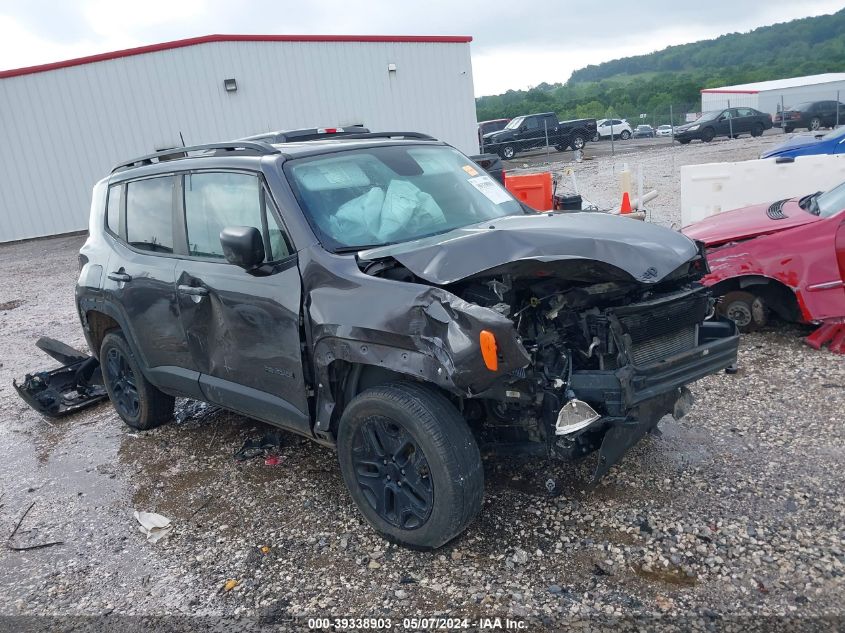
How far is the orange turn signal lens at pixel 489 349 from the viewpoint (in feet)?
9.49

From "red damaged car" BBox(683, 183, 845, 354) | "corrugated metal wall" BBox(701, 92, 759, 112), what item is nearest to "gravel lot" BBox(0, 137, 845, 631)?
"red damaged car" BBox(683, 183, 845, 354)

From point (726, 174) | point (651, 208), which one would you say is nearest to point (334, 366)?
point (726, 174)

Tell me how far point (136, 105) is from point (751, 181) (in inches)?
682

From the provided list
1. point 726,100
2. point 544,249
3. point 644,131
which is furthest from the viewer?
point 726,100

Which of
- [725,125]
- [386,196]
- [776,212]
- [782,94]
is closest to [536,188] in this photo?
[776,212]

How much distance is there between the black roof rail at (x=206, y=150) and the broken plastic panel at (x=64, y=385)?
1953 millimetres

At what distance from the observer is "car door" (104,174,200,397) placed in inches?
178

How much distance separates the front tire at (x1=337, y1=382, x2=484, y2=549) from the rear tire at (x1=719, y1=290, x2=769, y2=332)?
3688mm

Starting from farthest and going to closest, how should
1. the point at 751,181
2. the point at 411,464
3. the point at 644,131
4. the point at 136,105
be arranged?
the point at 644,131 < the point at 136,105 < the point at 751,181 < the point at 411,464

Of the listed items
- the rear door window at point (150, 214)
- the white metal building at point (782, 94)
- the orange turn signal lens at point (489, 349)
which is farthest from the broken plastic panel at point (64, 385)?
the white metal building at point (782, 94)

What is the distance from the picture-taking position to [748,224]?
5.93 m

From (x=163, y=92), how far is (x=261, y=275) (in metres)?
18.8

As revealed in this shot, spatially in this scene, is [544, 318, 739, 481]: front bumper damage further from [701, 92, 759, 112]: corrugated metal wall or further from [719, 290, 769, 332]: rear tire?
[701, 92, 759, 112]: corrugated metal wall

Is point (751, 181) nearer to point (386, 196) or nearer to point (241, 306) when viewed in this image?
point (386, 196)
